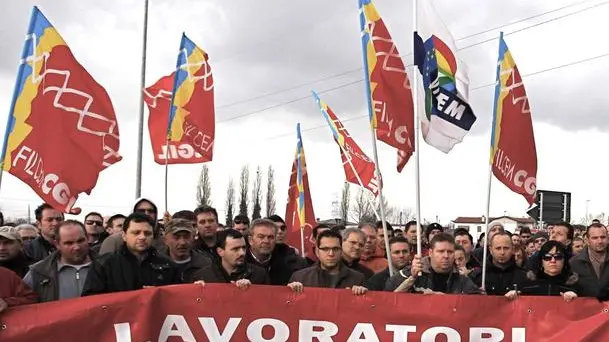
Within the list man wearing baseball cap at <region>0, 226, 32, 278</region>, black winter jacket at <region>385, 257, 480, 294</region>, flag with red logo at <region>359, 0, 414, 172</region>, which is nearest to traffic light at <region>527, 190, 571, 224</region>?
flag with red logo at <region>359, 0, 414, 172</region>

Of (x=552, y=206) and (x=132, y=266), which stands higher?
(x=552, y=206)

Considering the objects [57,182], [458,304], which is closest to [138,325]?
[57,182]

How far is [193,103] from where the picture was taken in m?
11.9

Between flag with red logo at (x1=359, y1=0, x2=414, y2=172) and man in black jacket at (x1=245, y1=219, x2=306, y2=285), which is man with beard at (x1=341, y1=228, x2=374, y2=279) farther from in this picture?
flag with red logo at (x1=359, y1=0, x2=414, y2=172)

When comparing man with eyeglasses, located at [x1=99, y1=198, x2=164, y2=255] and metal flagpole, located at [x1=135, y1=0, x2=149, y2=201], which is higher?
metal flagpole, located at [x1=135, y1=0, x2=149, y2=201]

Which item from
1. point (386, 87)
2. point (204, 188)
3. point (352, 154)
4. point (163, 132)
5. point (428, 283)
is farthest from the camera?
point (204, 188)

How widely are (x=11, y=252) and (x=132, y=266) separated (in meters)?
1.64

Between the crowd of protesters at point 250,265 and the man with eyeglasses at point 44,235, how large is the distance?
0.01m

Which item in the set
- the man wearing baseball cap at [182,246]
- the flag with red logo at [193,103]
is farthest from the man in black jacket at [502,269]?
the flag with red logo at [193,103]

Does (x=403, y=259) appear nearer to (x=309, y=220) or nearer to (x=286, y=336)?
(x=286, y=336)

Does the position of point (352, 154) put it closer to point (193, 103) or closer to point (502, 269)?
point (193, 103)

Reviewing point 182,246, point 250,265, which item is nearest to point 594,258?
point 250,265

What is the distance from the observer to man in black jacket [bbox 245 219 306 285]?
7109mm

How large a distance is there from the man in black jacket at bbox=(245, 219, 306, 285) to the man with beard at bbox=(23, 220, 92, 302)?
63.0 inches
